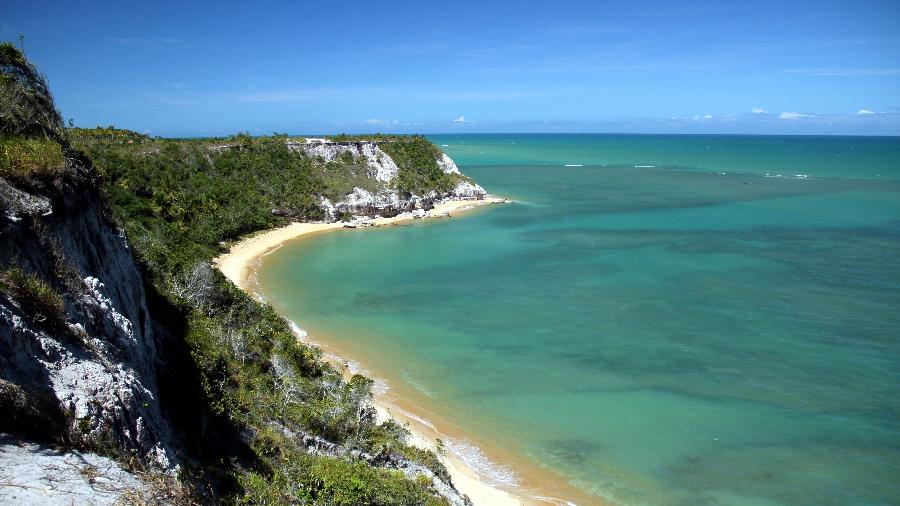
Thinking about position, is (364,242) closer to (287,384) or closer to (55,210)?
(287,384)

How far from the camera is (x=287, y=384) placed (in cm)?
1477

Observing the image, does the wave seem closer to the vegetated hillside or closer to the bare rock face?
the vegetated hillside

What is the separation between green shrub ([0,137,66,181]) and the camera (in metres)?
7.61

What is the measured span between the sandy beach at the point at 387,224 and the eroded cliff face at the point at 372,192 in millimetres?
1168

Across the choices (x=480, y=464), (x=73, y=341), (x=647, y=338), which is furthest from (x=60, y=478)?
(x=647, y=338)

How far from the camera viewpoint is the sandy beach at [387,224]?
14.9 m

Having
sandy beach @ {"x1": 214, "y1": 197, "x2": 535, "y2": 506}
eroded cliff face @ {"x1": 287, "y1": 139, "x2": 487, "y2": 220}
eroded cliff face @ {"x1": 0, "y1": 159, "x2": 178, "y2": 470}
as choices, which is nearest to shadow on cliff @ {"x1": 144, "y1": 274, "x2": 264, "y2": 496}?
eroded cliff face @ {"x1": 0, "y1": 159, "x2": 178, "y2": 470}

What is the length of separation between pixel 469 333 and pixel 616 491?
38.2 feet

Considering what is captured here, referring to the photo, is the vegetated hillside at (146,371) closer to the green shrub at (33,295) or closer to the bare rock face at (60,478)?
the green shrub at (33,295)

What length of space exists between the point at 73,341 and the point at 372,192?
51364 millimetres

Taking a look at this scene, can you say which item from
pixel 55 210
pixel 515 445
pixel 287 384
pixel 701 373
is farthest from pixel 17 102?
pixel 701 373

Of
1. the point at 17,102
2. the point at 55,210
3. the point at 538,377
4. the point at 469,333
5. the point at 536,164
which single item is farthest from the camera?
the point at 536,164

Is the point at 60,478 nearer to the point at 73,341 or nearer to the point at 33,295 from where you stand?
the point at 73,341

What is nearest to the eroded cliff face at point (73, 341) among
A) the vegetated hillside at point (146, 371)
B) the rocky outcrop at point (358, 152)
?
the vegetated hillside at point (146, 371)
